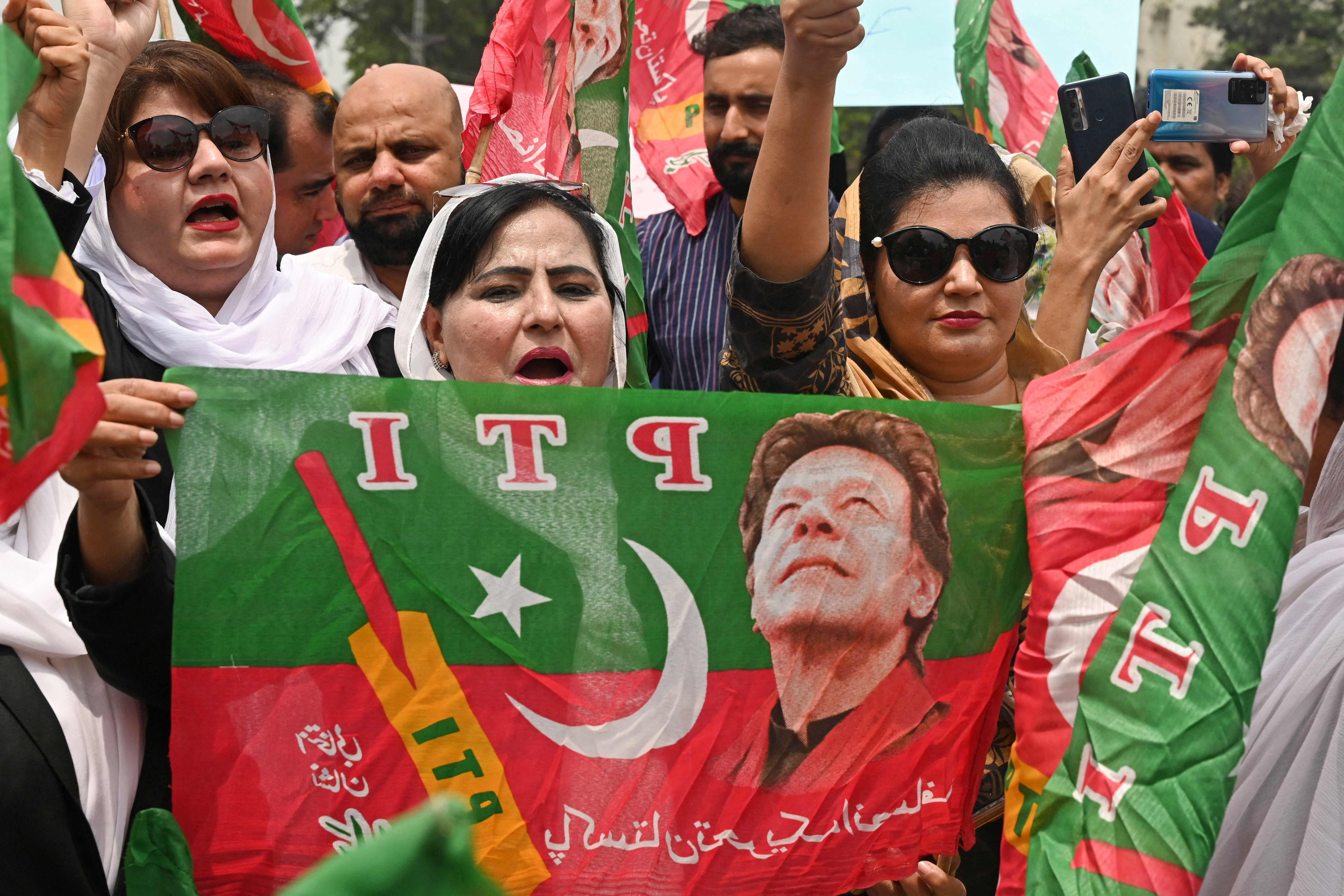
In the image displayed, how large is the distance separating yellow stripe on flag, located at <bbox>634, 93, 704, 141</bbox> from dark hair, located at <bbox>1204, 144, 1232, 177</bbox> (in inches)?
76.8

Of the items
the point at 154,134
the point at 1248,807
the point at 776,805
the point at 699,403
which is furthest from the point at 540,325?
the point at 1248,807

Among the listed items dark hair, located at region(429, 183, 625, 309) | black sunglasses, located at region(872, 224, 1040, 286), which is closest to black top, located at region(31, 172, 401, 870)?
dark hair, located at region(429, 183, 625, 309)

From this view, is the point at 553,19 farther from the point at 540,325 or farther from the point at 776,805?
the point at 776,805

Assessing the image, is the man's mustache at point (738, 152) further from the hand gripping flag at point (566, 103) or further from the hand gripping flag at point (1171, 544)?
the hand gripping flag at point (1171, 544)

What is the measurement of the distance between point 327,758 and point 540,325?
768 millimetres

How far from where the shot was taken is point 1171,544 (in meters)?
1.71

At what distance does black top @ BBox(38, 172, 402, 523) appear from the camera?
81.4 inches

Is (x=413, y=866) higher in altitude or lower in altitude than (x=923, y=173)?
lower

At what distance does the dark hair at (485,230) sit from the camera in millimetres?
2221

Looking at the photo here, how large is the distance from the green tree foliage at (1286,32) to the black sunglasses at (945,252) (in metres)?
18.8

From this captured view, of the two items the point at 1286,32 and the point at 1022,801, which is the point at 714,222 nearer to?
the point at 1022,801

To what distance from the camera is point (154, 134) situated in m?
2.60

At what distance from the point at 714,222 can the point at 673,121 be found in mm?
804

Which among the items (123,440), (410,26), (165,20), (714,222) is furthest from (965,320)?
(410,26)
